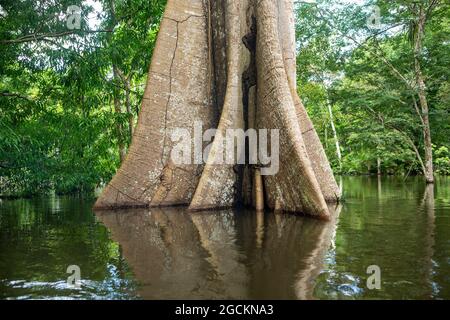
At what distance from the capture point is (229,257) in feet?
11.4

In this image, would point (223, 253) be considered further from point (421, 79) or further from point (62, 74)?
point (421, 79)

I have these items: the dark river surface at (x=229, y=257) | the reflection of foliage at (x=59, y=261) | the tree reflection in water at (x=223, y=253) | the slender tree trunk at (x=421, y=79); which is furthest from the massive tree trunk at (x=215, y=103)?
the slender tree trunk at (x=421, y=79)

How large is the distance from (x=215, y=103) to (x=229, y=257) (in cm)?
448

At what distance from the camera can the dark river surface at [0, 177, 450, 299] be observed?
2590mm

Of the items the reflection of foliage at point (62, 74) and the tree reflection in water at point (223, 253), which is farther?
the reflection of foliage at point (62, 74)

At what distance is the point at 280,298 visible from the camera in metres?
2.43

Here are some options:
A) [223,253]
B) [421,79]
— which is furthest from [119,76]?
[223,253]

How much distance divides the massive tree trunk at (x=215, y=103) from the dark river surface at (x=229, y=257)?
108 centimetres

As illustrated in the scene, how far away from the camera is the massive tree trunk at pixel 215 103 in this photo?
659 cm

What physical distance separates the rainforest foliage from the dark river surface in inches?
89.8

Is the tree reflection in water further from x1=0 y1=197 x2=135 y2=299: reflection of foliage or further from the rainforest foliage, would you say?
the rainforest foliage

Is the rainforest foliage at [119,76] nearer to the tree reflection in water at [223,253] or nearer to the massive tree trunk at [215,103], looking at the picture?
the massive tree trunk at [215,103]

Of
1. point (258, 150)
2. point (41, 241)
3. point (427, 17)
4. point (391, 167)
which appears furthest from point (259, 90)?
point (391, 167)
